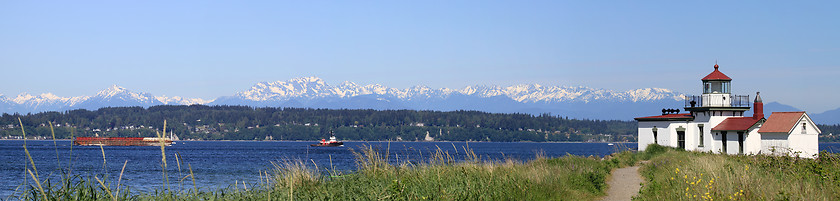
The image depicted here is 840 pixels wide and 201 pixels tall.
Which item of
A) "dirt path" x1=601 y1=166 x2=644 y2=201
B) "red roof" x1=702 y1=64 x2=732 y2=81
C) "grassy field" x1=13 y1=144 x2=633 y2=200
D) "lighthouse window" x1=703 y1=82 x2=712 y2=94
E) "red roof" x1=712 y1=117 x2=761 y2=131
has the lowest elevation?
"dirt path" x1=601 y1=166 x2=644 y2=201

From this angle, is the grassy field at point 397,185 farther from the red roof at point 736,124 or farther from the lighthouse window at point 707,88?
the lighthouse window at point 707,88

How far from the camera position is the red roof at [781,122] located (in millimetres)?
40688

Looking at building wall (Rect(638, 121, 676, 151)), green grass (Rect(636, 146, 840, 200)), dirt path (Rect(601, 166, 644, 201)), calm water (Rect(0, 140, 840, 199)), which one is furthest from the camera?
building wall (Rect(638, 121, 676, 151))

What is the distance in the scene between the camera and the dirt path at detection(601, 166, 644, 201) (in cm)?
1820

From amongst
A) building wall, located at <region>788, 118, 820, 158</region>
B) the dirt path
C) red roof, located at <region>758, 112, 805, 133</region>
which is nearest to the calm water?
the dirt path

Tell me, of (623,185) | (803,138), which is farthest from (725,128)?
(623,185)

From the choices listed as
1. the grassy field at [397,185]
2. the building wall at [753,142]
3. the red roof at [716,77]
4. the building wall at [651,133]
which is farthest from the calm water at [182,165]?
the red roof at [716,77]

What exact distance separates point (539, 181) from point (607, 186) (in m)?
4.21

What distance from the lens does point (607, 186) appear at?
A: 20.5 meters

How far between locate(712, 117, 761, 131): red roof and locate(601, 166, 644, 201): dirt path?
17896 mm

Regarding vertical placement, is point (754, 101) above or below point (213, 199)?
above

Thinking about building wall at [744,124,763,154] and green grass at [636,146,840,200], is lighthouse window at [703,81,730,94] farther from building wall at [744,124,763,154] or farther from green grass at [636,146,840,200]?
green grass at [636,146,840,200]

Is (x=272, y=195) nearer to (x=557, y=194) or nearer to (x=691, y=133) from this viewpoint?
(x=557, y=194)

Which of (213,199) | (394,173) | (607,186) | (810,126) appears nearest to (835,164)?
(607,186)
